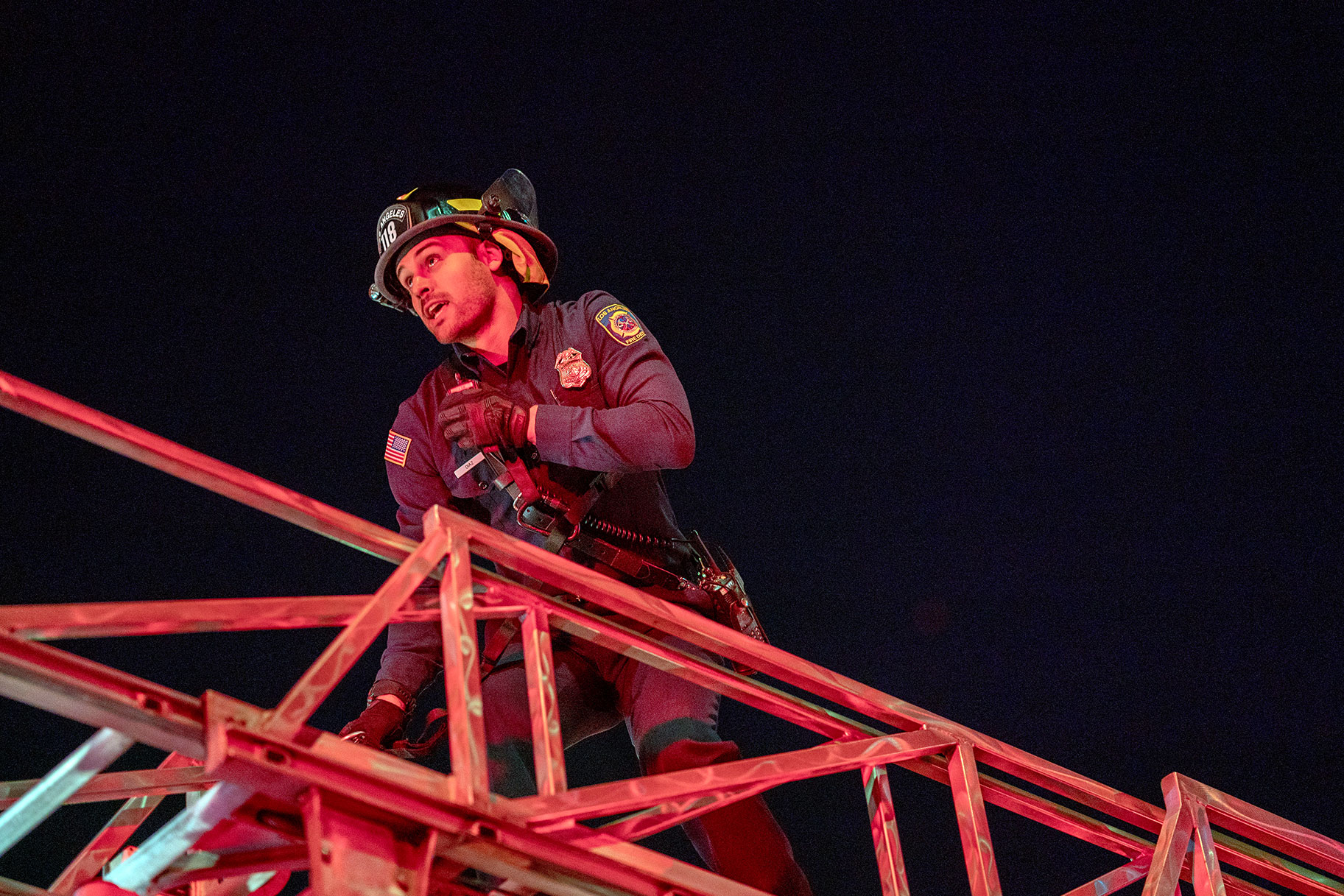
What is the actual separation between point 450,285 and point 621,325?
1.82ft

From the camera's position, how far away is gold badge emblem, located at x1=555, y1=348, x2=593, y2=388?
12.9 ft

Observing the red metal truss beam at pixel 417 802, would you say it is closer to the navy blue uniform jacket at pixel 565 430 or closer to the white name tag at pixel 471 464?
the navy blue uniform jacket at pixel 565 430

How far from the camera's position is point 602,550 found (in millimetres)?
3713

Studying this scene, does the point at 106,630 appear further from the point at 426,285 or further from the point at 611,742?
the point at 611,742

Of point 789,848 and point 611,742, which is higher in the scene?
point 611,742

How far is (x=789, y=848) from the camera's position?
10.8 feet

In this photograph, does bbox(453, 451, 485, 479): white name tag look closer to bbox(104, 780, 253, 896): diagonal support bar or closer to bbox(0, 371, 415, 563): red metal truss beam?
bbox(0, 371, 415, 563): red metal truss beam

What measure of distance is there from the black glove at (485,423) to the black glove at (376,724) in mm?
746

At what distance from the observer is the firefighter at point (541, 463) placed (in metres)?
3.45

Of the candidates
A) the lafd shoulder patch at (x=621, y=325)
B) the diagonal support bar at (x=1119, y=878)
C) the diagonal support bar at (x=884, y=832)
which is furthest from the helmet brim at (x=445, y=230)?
the diagonal support bar at (x=1119, y=878)

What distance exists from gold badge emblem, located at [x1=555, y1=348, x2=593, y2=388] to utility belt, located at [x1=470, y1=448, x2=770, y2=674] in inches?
12.1

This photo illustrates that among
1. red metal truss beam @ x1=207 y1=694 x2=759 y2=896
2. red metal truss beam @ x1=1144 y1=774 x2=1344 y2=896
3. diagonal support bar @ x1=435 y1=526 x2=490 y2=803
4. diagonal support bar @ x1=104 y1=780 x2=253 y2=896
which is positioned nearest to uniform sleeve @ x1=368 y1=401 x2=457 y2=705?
diagonal support bar @ x1=435 y1=526 x2=490 y2=803

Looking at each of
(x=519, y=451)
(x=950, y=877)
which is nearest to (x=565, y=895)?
(x=519, y=451)

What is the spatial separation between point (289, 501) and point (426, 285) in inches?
64.4
